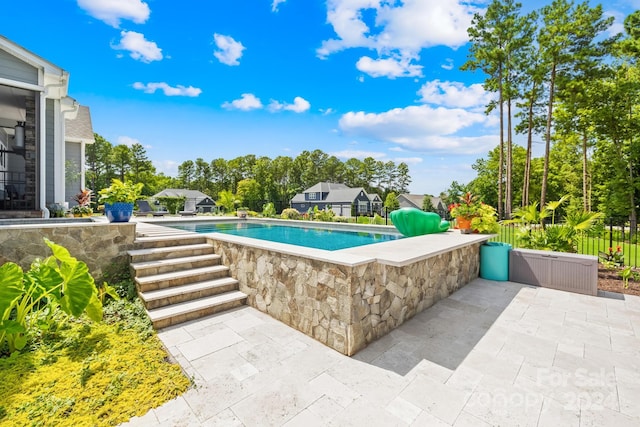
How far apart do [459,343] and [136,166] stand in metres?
48.5

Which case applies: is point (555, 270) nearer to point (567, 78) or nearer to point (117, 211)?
point (117, 211)

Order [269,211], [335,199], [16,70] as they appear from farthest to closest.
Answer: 1. [335,199]
2. [269,211]
3. [16,70]

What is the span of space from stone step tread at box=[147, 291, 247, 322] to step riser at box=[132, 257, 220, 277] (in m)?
0.79

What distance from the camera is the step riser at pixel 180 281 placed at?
4.20 metres

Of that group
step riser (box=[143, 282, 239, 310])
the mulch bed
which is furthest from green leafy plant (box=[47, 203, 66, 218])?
the mulch bed

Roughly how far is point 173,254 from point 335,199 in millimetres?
34320

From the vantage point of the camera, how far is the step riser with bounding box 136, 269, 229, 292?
4.20 metres

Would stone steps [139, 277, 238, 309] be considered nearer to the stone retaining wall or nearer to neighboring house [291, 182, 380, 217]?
the stone retaining wall

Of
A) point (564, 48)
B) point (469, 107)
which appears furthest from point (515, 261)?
point (564, 48)

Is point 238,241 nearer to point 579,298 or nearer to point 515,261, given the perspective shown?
point 515,261

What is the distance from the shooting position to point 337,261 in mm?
3096

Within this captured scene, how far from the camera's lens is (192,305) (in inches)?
Result: 161

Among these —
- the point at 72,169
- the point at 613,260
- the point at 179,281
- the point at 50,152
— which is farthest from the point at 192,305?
the point at 72,169

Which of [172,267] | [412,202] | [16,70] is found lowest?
[172,267]
